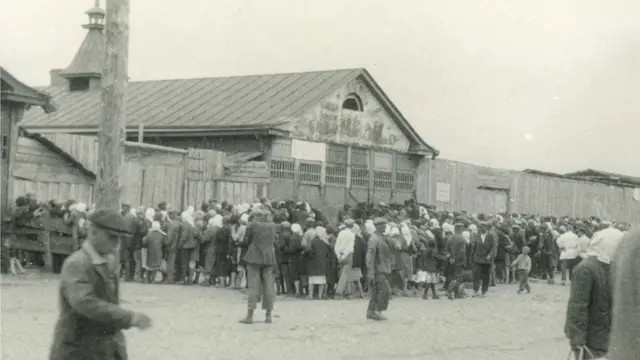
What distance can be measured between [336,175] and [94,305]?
27206mm

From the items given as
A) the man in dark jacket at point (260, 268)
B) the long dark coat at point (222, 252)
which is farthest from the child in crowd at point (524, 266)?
the man in dark jacket at point (260, 268)

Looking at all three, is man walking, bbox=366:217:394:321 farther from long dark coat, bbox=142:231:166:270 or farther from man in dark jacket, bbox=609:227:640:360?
man in dark jacket, bbox=609:227:640:360

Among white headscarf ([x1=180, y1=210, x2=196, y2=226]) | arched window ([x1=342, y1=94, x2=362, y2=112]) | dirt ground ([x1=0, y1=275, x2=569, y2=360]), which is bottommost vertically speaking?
dirt ground ([x1=0, y1=275, x2=569, y2=360])

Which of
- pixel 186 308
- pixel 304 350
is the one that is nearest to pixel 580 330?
pixel 304 350

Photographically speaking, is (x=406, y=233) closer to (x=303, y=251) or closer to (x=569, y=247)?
(x=303, y=251)

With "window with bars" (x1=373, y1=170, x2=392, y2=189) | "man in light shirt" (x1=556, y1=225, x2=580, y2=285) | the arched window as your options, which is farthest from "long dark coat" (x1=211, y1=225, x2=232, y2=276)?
"window with bars" (x1=373, y1=170, x2=392, y2=189)

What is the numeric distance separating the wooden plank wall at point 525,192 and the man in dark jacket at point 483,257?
1340cm

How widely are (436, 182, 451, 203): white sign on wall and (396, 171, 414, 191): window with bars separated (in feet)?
3.87

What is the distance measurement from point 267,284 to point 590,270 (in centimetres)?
834

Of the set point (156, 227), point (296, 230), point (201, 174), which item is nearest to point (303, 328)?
point (296, 230)

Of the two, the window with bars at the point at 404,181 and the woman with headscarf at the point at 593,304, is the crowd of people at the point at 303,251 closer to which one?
the window with bars at the point at 404,181

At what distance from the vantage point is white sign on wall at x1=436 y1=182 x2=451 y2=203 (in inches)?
1442

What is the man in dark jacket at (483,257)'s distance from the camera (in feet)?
73.8

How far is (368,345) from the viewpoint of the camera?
1344 centimetres
